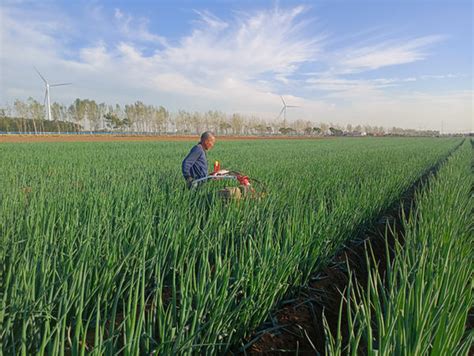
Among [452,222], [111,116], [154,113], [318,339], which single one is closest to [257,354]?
[318,339]

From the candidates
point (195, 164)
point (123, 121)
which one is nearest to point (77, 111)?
point (123, 121)

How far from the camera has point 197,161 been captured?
4102 mm

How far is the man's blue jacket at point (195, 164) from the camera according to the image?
13.1 feet

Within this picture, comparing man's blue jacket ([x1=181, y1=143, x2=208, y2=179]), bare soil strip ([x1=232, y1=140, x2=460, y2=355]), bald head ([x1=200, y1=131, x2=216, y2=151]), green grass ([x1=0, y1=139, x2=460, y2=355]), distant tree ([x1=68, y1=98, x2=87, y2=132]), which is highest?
distant tree ([x1=68, y1=98, x2=87, y2=132])

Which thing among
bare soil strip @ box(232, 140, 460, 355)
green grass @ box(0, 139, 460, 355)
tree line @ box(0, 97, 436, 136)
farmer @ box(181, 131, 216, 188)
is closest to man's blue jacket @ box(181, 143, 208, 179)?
farmer @ box(181, 131, 216, 188)

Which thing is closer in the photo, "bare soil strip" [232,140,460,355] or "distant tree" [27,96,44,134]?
"bare soil strip" [232,140,460,355]

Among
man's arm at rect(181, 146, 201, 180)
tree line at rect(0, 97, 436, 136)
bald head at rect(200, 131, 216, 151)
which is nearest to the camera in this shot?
man's arm at rect(181, 146, 201, 180)

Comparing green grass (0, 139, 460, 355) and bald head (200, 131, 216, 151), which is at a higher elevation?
bald head (200, 131, 216, 151)

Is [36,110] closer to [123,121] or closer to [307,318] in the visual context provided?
[123,121]

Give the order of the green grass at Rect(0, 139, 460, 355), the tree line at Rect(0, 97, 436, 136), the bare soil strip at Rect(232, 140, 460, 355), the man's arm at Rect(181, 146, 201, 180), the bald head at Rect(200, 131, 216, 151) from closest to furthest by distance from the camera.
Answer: the green grass at Rect(0, 139, 460, 355)
the bare soil strip at Rect(232, 140, 460, 355)
the man's arm at Rect(181, 146, 201, 180)
the bald head at Rect(200, 131, 216, 151)
the tree line at Rect(0, 97, 436, 136)

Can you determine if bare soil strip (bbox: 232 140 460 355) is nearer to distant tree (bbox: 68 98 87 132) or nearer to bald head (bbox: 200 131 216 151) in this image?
bald head (bbox: 200 131 216 151)

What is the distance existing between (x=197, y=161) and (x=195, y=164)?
0.06 m

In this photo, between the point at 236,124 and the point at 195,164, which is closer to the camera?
the point at 195,164

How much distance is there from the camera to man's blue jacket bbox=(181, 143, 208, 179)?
3998 mm
